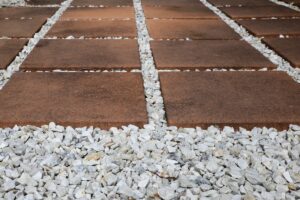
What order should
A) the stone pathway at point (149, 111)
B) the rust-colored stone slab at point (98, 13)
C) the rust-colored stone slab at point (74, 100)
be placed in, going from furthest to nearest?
the rust-colored stone slab at point (98, 13) → the rust-colored stone slab at point (74, 100) → the stone pathway at point (149, 111)

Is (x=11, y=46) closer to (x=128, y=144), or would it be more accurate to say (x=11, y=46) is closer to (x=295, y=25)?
(x=128, y=144)

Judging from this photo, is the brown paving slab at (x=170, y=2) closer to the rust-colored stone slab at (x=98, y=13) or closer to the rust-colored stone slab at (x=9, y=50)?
the rust-colored stone slab at (x=98, y=13)

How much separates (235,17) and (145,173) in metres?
2.68

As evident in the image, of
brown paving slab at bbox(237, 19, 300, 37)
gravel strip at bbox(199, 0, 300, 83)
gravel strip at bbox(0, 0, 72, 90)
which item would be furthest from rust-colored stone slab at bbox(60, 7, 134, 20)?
brown paving slab at bbox(237, 19, 300, 37)

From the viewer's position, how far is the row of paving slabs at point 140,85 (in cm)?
177

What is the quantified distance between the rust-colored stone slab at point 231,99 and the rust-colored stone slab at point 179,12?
157 centimetres

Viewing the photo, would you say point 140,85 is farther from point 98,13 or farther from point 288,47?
point 98,13

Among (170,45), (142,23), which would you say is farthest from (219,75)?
(142,23)

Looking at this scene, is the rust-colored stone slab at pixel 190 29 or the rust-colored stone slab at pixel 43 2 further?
the rust-colored stone slab at pixel 43 2

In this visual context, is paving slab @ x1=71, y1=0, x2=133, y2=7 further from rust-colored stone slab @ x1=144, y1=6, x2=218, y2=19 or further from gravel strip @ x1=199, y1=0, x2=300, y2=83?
gravel strip @ x1=199, y1=0, x2=300, y2=83

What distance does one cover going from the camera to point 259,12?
153 inches

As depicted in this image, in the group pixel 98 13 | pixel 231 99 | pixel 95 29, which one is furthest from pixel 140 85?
pixel 98 13

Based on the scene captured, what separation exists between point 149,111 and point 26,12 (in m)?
2.59

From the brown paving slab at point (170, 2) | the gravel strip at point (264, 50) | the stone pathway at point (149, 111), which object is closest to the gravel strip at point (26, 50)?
the stone pathway at point (149, 111)
